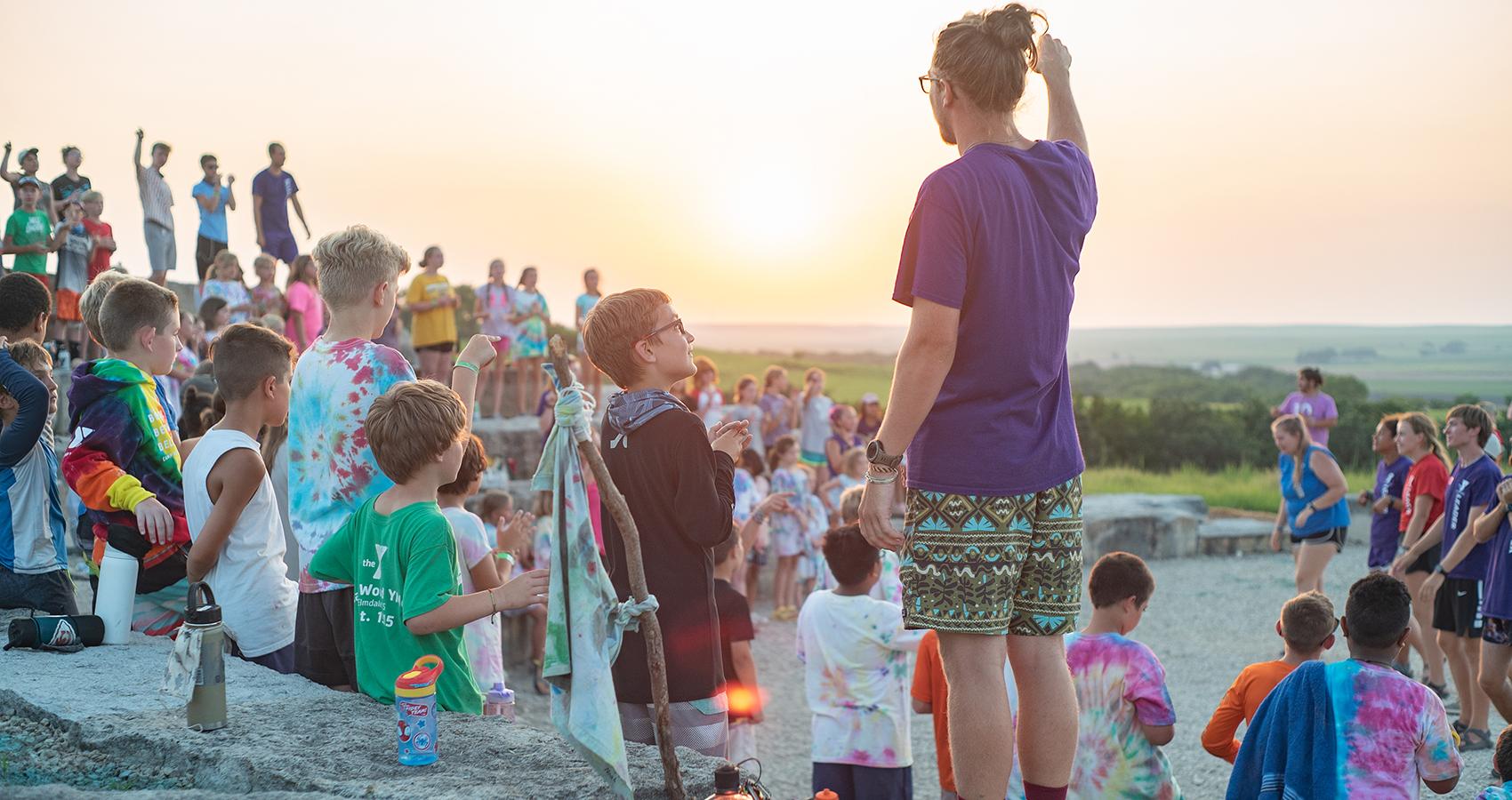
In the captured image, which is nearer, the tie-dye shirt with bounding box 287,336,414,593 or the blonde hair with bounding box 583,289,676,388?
the blonde hair with bounding box 583,289,676,388

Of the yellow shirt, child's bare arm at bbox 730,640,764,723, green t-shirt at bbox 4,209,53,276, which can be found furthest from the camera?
the yellow shirt

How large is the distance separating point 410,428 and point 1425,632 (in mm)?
7396

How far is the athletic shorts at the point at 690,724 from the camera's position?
10.3ft

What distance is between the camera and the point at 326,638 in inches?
144

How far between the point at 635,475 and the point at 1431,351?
5089 inches

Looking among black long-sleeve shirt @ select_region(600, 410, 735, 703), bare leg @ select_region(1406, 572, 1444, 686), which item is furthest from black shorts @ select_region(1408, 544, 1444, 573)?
black long-sleeve shirt @ select_region(600, 410, 735, 703)

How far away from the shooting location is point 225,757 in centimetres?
284

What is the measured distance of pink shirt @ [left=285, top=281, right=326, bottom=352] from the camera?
11.1 meters

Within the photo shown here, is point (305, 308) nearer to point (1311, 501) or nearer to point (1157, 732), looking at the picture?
point (1311, 501)

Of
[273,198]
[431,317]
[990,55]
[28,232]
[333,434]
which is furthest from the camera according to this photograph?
[273,198]

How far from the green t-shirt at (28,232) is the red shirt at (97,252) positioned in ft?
1.51

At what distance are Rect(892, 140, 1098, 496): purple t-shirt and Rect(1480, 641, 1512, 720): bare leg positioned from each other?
500 centimetres

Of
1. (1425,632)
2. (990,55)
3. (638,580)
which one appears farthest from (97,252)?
(1425,632)

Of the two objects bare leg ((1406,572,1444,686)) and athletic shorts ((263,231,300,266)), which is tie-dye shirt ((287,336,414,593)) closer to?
bare leg ((1406,572,1444,686))
